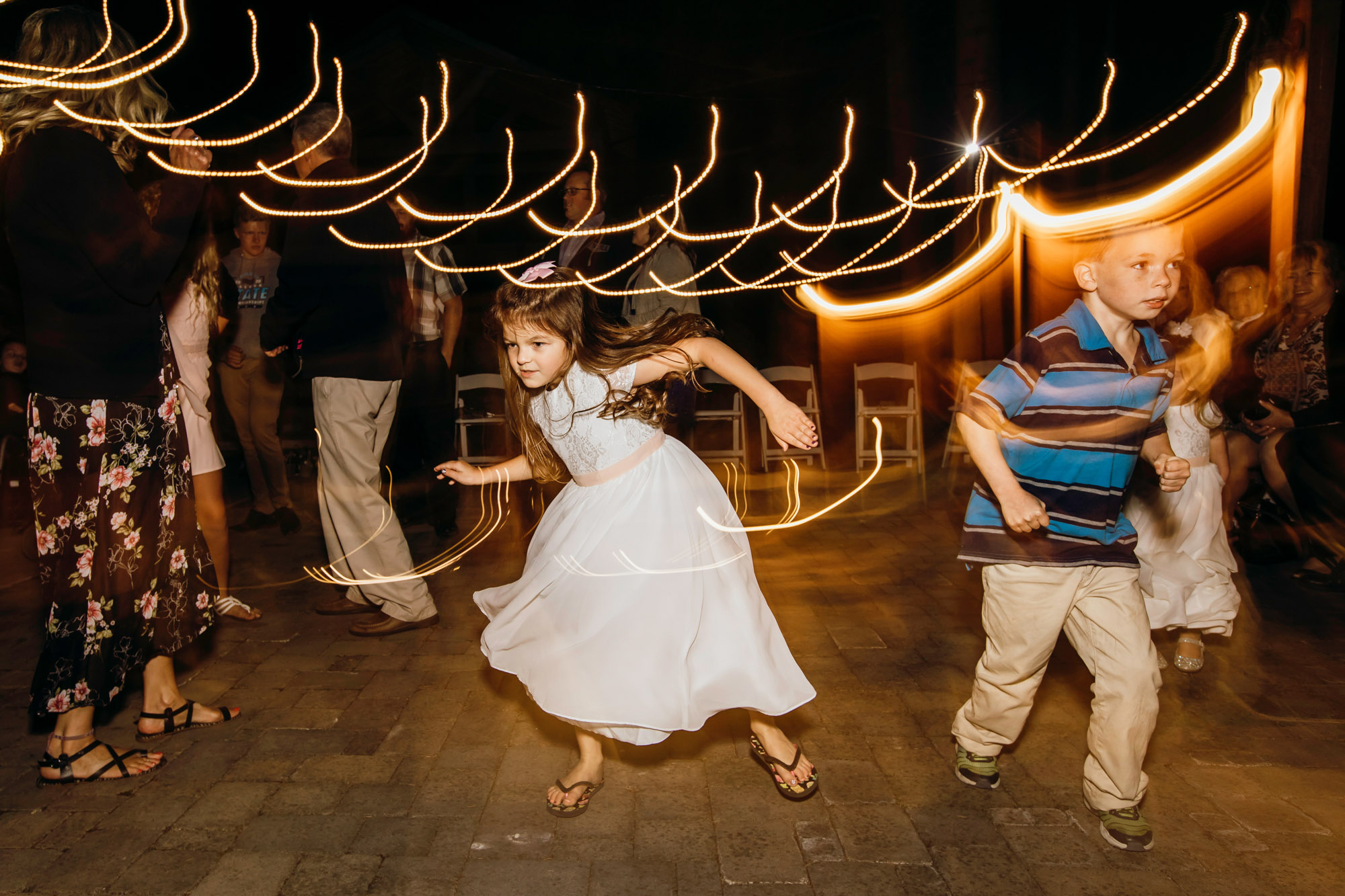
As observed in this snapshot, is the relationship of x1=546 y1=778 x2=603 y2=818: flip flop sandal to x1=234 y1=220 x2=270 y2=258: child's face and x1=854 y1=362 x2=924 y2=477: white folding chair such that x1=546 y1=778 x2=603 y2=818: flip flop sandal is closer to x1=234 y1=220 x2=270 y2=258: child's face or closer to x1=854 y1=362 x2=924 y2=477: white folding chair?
x1=234 y1=220 x2=270 y2=258: child's face

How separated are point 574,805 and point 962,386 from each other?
22.6 ft

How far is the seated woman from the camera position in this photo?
410 centimetres

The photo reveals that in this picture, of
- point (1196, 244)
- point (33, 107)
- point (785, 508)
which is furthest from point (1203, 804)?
point (1196, 244)

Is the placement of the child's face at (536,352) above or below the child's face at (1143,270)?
below

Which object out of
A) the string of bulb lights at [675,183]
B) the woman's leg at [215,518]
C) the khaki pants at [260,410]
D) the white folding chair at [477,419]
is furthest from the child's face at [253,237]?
the woman's leg at [215,518]

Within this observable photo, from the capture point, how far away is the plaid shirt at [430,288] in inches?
209

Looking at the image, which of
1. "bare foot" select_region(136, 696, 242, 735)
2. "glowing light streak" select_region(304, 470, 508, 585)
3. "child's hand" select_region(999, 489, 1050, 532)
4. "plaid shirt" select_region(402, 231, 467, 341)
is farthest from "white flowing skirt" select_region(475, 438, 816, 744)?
"plaid shirt" select_region(402, 231, 467, 341)

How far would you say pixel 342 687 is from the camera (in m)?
3.17

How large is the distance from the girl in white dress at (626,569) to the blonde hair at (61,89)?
3.87 ft

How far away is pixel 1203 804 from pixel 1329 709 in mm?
1036

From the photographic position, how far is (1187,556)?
10.3 ft

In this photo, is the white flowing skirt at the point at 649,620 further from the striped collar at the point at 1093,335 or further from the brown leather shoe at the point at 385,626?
the brown leather shoe at the point at 385,626

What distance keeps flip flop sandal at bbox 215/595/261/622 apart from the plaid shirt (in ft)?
6.73

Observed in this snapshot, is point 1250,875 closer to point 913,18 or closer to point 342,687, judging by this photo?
point 342,687
